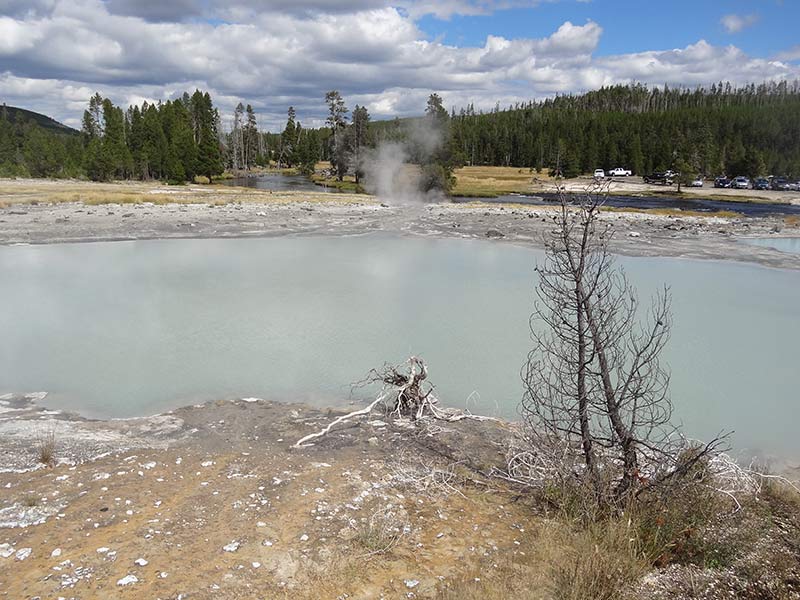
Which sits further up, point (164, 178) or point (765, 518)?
point (164, 178)

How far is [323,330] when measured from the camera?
1198 cm

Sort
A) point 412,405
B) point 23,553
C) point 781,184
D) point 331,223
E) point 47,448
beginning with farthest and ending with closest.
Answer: point 781,184, point 331,223, point 412,405, point 47,448, point 23,553

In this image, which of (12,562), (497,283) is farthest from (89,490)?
(497,283)

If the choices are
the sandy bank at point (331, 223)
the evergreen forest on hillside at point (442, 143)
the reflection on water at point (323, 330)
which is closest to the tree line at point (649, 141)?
the evergreen forest on hillside at point (442, 143)

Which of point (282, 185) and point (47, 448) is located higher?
point (282, 185)

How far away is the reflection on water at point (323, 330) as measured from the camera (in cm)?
902

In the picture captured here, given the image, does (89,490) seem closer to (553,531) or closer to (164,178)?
(553,531)

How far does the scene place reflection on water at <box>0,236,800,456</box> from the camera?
9.02 m

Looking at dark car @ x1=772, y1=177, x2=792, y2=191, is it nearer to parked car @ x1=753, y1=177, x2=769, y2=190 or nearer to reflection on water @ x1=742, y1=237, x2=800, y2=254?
parked car @ x1=753, y1=177, x2=769, y2=190

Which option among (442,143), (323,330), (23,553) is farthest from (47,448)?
(442,143)

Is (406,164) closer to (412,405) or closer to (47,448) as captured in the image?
(412,405)

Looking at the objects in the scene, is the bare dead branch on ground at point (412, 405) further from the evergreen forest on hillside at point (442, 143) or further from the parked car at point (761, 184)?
the parked car at point (761, 184)

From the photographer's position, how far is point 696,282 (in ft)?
58.2

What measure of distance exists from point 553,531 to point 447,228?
2516 centimetres
